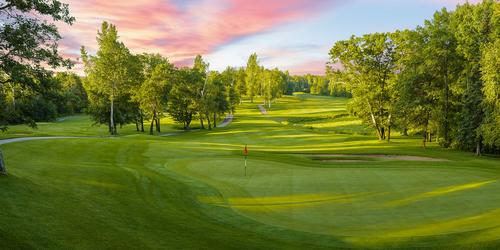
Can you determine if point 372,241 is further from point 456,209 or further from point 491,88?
point 491,88

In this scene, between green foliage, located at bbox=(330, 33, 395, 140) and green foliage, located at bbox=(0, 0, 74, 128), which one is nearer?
green foliage, located at bbox=(0, 0, 74, 128)

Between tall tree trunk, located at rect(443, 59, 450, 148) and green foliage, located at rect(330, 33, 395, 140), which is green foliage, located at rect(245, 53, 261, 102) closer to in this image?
green foliage, located at rect(330, 33, 395, 140)

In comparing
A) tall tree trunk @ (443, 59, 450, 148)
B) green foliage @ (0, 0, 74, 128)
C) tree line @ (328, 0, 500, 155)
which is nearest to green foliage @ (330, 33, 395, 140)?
tree line @ (328, 0, 500, 155)

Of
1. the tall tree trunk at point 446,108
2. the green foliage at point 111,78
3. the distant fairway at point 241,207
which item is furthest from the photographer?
the green foliage at point 111,78

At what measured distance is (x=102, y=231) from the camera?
9.68 meters

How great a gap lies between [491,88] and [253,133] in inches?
1570

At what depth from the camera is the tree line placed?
120 feet

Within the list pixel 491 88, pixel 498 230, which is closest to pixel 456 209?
pixel 498 230

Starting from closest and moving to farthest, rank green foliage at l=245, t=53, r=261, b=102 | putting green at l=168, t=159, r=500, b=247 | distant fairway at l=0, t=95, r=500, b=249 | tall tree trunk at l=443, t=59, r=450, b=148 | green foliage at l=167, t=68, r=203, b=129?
distant fairway at l=0, t=95, r=500, b=249 → putting green at l=168, t=159, r=500, b=247 → tall tree trunk at l=443, t=59, r=450, b=148 → green foliage at l=167, t=68, r=203, b=129 → green foliage at l=245, t=53, r=261, b=102

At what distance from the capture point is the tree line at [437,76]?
36.7 metres

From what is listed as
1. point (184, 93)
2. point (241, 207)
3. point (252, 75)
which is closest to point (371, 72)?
point (184, 93)

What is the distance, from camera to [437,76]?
4419 centimetres

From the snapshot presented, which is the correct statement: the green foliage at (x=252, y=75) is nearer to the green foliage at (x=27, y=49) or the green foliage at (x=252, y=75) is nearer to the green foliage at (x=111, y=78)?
the green foliage at (x=111, y=78)

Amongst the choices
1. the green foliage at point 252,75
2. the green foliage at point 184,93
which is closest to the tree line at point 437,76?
the green foliage at point 184,93
